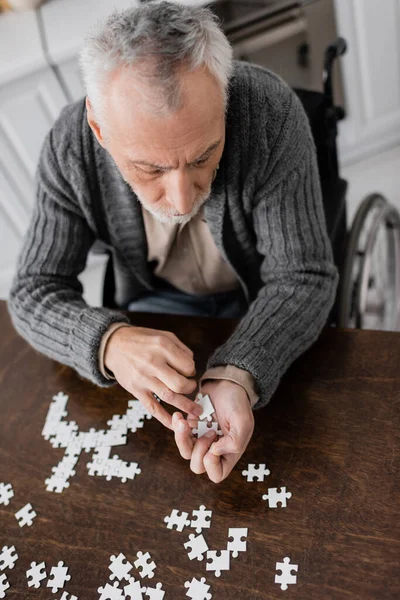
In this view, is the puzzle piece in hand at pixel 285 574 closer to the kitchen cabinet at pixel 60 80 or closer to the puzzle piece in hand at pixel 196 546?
the puzzle piece in hand at pixel 196 546

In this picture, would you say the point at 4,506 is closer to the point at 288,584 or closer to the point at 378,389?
the point at 288,584

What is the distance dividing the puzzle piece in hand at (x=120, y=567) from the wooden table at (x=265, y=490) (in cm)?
1

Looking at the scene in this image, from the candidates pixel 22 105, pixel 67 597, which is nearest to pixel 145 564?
pixel 67 597

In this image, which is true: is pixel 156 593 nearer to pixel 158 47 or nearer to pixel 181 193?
pixel 181 193

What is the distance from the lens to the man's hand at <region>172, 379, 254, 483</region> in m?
0.94

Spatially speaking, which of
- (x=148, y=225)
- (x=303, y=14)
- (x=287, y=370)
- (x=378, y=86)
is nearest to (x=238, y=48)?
(x=303, y=14)

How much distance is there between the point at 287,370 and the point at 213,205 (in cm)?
44

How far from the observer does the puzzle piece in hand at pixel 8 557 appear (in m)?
0.96

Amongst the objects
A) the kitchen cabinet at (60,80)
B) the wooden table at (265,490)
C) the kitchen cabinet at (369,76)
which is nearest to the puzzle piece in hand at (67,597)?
the wooden table at (265,490)

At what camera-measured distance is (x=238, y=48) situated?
2.47m

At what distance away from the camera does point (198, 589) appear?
2.78 ft

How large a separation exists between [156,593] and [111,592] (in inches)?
3.4

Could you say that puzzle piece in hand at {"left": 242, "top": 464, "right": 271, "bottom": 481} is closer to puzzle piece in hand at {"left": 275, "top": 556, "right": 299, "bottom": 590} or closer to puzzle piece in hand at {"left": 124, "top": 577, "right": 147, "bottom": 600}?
puzzle piece in hand at {"left": 275, "top": 556, "right": 299, "bottom": 590}

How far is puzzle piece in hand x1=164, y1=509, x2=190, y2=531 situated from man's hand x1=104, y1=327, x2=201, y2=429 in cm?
16
